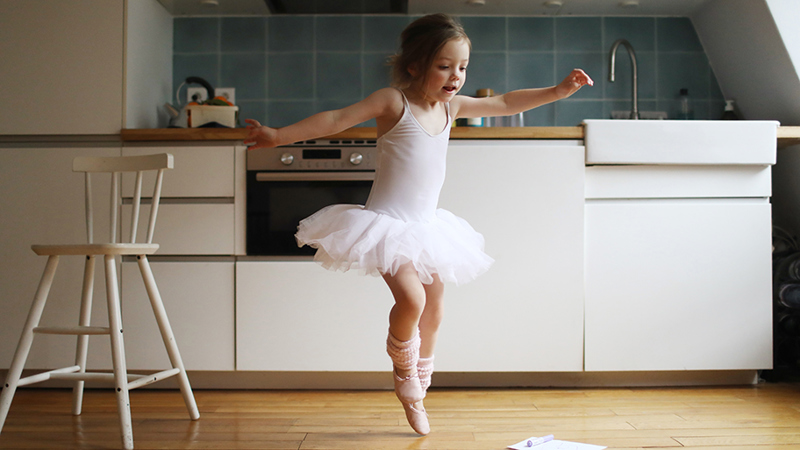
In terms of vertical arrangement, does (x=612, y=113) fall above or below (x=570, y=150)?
above

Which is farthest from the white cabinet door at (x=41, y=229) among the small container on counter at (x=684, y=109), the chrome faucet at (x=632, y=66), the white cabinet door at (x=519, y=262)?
the small container on counter at (x=684, y=109)

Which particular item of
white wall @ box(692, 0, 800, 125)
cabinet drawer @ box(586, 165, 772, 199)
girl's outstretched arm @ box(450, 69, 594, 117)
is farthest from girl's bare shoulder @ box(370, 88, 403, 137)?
white wall @ box(692, 0, 800, 125)

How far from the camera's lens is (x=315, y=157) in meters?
2.12

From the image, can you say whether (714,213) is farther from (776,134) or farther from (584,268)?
(584,268)

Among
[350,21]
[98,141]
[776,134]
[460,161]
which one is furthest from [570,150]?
[98,141]

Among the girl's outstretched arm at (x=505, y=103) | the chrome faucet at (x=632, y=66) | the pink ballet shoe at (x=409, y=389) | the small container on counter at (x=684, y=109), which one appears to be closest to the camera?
the pink ballet shoe at (x=409, y=389)

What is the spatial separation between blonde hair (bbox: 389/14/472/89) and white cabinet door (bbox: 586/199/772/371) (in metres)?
0.89

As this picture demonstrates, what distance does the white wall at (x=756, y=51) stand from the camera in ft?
7.34

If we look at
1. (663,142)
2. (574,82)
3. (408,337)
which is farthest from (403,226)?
(663,142)

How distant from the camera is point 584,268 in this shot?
6.87 feet

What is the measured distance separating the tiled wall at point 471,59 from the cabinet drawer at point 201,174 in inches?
25.1

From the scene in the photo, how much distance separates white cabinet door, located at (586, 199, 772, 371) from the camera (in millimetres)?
2092

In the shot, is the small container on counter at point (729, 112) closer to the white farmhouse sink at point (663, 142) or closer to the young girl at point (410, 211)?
the white farmhouse sink at point (663, 142)

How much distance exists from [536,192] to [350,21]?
123 cm
